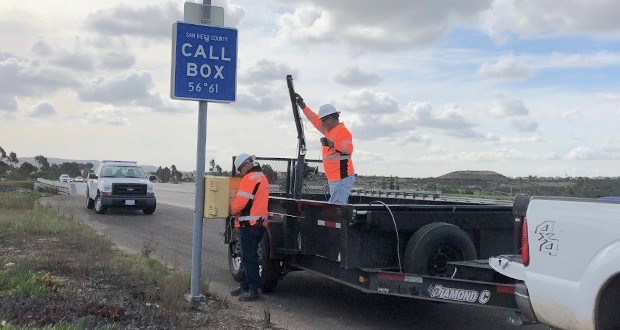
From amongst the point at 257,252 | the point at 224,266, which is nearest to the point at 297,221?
the point at 257,252

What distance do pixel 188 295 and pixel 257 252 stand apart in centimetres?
125

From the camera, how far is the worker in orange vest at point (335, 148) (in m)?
9.01

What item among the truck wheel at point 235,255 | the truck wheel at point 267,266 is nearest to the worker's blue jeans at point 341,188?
the truck wheel at point 267,266

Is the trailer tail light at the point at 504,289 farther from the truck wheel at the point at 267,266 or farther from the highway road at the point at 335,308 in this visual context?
the truck wheel at the point at 267,266

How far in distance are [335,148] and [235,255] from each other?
91.7 inches

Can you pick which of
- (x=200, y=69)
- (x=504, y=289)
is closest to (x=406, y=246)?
(x=504, y=289)

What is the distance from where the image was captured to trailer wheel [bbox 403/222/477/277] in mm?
6953

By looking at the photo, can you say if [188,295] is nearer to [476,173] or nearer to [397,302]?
[397,302]

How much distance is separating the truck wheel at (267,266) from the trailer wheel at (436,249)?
2.33 meters

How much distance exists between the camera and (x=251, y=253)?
342 inches

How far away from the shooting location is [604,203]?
180 inches

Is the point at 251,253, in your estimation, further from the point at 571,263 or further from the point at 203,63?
the point at 571,263

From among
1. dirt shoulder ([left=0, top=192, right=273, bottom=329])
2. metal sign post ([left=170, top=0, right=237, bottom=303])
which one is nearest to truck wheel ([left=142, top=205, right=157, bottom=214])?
dirt shoulder ([left=0, top=192, right=273, bottom=329])

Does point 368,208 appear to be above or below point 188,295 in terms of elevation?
above
